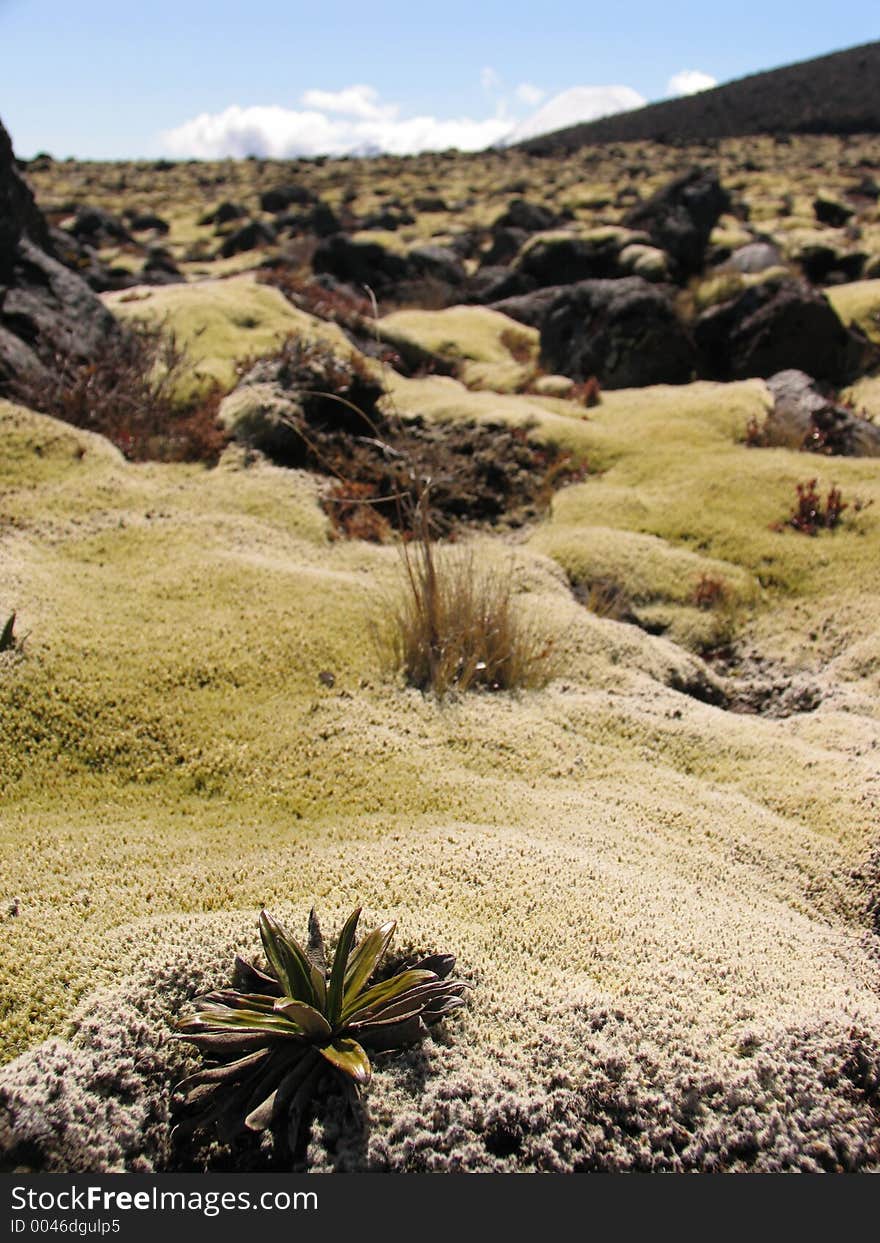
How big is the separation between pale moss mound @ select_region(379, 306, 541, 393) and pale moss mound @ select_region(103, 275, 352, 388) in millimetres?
1996

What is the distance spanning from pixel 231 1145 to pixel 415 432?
9065mm

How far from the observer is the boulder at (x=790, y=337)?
43.0 ft

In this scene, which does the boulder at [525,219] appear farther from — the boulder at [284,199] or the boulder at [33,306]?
the boulder at [33,306]

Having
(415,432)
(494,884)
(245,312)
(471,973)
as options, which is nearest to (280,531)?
(415,432)

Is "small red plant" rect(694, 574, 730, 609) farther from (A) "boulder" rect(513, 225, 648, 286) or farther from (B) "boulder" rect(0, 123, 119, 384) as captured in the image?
(A) "boulder" rect(513, 225, 648, 286)

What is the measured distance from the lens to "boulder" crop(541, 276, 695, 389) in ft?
45.8

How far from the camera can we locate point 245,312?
13727 millimetres

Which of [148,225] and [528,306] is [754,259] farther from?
[148,225]

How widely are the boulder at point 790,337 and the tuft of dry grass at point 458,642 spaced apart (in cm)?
943

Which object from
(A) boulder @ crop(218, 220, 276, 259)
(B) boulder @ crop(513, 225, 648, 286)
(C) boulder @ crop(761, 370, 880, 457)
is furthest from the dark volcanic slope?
(C) boulder @ crop(761, 370, 880, 457)

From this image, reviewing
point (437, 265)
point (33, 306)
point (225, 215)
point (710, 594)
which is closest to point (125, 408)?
point (33, 306)

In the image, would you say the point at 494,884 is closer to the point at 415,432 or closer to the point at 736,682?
the point at 736,682

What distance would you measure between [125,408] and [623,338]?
8.48 metres

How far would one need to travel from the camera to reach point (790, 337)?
13.1 m
